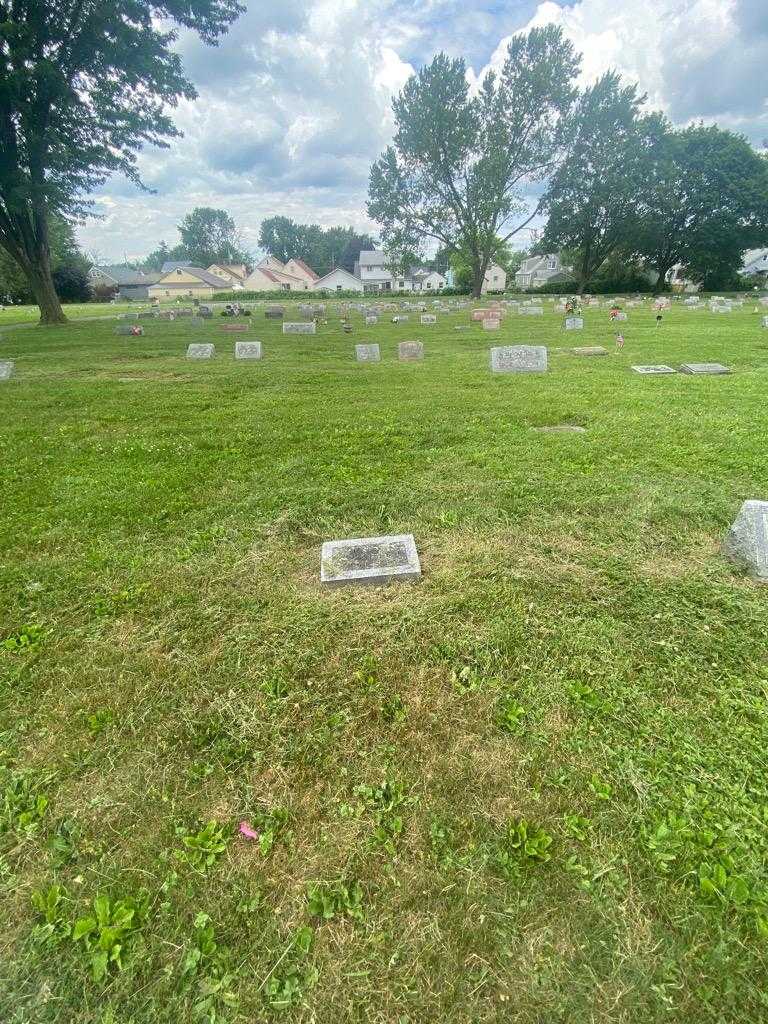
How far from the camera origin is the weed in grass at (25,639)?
8.96ft

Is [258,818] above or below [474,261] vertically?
below

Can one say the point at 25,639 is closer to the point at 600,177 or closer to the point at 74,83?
the point at 74,83

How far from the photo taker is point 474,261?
38625 millimetres

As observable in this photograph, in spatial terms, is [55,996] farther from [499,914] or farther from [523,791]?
[523,791]

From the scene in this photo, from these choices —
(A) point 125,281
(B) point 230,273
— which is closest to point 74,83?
(A) point 125,281

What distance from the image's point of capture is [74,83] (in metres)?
17.8

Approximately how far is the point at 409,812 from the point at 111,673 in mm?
1747

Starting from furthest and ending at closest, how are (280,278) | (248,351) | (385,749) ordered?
(280,278), (248,351), (385,749)

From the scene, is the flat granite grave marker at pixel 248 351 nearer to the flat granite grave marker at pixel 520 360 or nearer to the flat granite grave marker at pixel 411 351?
the flat granite grave marker at pixel 411 351

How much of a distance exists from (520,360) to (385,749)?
9.20 m

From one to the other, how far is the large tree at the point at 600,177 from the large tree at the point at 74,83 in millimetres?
30846

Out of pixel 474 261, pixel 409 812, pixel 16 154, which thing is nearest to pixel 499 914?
pixel 409 812

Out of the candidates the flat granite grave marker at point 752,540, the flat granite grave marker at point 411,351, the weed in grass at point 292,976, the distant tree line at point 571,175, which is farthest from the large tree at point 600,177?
the weed in grass at point 292,976

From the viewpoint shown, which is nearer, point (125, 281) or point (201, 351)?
point (201, 351)
